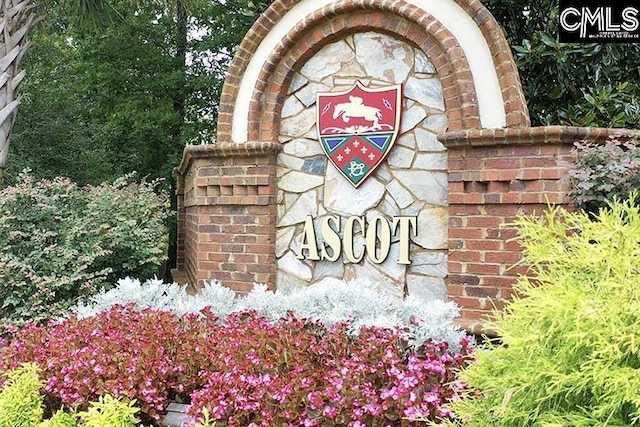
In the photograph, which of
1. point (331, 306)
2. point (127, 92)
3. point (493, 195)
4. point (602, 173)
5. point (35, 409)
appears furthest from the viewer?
point (127, 92)

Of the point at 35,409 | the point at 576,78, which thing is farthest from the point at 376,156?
the point at 35,409

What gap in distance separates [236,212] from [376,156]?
1322 millimetres

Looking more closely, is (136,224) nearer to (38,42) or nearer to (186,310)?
(186,310)

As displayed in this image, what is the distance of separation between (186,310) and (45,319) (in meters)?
1.97

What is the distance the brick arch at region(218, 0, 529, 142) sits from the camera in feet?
14.2

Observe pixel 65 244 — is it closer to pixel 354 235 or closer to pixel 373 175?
pixel 354 235

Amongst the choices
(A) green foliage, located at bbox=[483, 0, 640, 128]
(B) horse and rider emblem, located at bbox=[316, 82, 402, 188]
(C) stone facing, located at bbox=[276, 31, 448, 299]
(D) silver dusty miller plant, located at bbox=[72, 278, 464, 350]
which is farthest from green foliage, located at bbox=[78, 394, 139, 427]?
(A) green foliage, located at bbox=[483, 0, 640, 128]

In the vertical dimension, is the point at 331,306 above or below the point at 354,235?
below

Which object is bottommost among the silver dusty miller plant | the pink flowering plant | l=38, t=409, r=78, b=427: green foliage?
l=38, t=409, r=78, b=427: green foliage

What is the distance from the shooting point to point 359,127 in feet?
15.6

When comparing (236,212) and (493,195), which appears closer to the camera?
(493,195)

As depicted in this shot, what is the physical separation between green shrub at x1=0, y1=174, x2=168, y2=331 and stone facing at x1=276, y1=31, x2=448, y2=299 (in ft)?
5.78

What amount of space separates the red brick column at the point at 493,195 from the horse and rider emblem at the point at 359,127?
52 cm

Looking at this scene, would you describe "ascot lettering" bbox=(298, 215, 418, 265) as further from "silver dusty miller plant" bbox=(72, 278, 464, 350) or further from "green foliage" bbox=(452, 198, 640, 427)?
"green foliage" bbox=(452, 198, 640, 427)
